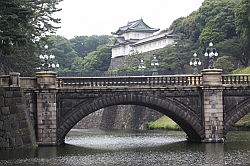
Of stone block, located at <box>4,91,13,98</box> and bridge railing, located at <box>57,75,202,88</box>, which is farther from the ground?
bridge railing, located at <box>57,75,202,88</box>

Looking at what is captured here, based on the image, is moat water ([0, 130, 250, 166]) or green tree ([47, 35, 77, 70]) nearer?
moat water ([0, 130, 250, 166])

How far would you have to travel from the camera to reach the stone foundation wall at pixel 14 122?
35.5 meters

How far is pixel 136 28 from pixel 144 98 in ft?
252

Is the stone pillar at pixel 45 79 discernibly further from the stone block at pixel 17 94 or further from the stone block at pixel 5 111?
the stone block at pixel 5 111

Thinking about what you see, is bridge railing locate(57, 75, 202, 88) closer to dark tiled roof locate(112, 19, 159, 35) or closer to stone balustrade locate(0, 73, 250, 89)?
stone balustrade locate(0, 73, 250, 89)

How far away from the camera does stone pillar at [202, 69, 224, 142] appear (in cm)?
4072

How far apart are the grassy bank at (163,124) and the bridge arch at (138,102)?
2221cm

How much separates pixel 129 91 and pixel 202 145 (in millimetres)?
6447

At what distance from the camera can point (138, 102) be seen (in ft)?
136

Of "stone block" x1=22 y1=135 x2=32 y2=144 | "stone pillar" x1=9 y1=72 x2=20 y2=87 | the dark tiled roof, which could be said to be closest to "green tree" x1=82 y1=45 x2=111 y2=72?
the dark tiled roof

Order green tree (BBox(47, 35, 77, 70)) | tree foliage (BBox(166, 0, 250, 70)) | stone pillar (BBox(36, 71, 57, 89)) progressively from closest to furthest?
stone pillar (BBox(36, 71, 57, 89)) < tree foliage (BBox(166, 0, 250, 70)) < green tree (BBox(47, 35, 77, 70))

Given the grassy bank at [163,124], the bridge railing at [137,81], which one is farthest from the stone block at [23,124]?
the grassy bank at [163,124]

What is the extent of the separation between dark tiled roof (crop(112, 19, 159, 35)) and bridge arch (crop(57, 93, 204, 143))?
248 ft

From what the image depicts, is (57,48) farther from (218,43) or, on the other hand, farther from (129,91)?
(129,91)
